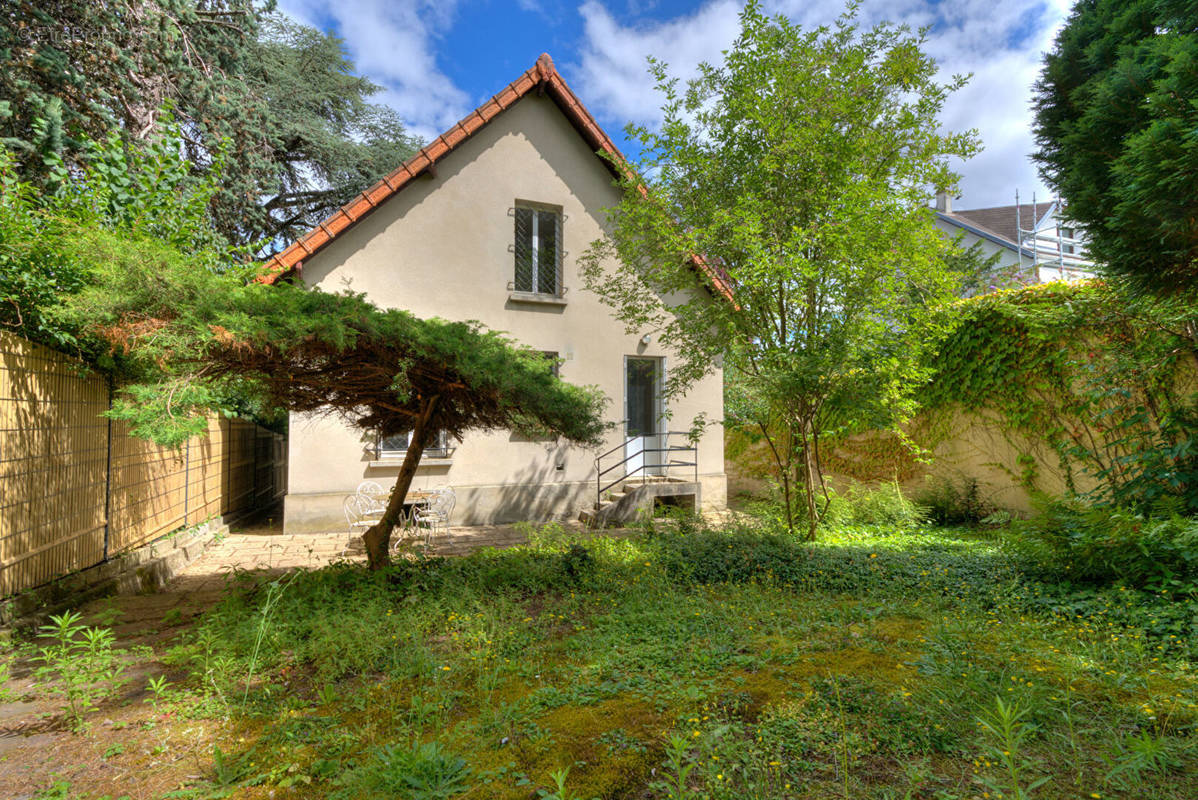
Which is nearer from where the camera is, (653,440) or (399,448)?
(399,448)

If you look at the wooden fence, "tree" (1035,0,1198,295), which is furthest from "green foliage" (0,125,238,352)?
"tree" (1035,0,1198,295)

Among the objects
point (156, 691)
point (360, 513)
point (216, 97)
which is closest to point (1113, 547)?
point (156, 691)

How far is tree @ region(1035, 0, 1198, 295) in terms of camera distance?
13.2 feet

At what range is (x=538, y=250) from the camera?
10.5m

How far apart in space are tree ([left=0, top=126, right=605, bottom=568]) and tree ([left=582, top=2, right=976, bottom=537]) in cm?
309

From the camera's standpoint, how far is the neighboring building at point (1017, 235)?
19.3m

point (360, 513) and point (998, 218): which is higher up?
point (998, 218)

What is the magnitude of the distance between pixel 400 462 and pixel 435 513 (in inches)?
63.1

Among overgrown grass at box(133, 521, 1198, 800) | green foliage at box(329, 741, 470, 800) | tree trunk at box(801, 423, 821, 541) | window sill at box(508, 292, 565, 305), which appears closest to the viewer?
green foliage at box(329, 741, 470, 800)

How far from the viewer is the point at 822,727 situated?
2.52 m

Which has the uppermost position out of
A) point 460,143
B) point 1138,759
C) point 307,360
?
point 460,143

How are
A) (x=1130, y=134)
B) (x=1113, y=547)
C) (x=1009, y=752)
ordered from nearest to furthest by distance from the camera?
(x=1009, y=752) < (x=1113, y=547) < (x=1130, y=134)

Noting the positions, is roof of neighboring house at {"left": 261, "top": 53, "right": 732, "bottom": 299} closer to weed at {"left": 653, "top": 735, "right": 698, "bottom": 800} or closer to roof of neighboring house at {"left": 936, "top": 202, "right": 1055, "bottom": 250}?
weed at {"left": 653, "top": 735, "right": 698, "bottom": 800}

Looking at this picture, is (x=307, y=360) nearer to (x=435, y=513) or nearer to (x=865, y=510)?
(x=435, y=513)
